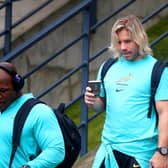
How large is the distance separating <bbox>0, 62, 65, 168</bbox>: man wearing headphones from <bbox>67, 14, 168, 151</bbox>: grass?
9.32 ft

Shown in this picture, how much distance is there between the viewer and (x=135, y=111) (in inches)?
187

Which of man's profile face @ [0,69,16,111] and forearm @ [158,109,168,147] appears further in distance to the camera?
forearm @ [158,109,168,147]

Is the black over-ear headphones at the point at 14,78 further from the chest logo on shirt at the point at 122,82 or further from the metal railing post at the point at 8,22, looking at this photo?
the metal railing post at the point at 8,22

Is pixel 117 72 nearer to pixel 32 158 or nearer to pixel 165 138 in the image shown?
pixel 165 138

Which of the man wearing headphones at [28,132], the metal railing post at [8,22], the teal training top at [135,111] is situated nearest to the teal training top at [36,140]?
the man wearing headphones at [28,132]

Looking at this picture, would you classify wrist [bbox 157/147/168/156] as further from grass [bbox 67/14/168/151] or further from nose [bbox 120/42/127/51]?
grass [bbox 67/14/168/151]

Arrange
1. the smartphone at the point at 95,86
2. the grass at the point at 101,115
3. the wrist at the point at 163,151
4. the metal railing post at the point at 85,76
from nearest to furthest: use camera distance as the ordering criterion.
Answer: the wrist at the point at 163,151
the smartphone at the point at 95,86
the metal railing post at the point at 85,76
the grass at the point at 101,115

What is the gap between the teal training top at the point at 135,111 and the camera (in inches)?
186

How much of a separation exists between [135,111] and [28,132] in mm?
746

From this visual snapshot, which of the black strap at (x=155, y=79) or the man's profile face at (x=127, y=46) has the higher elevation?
the man's profile face at (x=127, y=46)

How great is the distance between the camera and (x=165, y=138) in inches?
183

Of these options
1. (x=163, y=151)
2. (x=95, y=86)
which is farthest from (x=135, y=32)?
(x=163, y=151)

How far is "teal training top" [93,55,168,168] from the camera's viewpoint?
473 centimetres

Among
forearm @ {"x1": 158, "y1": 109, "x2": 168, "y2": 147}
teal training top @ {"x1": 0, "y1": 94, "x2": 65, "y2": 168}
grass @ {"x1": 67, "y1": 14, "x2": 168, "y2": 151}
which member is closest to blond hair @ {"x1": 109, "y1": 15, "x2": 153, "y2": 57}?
forearm @ {"x1": 158, "y1": 109, "x2": 168, "y2": 147}
